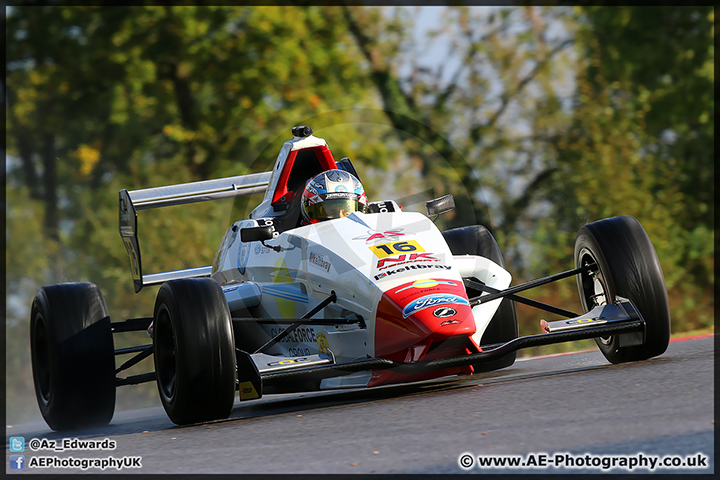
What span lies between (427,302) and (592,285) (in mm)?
2112

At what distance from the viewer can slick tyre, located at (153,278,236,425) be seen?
20.2 ft

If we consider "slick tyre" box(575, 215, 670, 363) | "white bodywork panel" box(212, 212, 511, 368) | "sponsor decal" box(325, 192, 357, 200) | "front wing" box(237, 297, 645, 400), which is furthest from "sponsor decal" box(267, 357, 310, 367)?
Answer: "slick tyre" box(575, 215, 670, 363)

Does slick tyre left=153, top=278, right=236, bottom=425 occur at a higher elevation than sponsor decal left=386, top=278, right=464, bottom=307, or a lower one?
lower

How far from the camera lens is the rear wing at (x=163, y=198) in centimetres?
899

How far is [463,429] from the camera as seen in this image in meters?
4.80

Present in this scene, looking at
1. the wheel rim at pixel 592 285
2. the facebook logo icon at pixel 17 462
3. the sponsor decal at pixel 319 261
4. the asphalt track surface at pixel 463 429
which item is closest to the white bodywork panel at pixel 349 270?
the sponsor decal at pixel 319 261

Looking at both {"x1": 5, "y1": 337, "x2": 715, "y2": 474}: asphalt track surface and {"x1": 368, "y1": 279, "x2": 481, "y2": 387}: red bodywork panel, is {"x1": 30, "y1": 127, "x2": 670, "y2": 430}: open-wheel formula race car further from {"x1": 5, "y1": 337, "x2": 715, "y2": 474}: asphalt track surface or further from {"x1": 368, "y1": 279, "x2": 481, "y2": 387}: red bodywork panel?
{"x1": 5, "y1": 337, "x2": 715, "y2": 474}: asphalt track surface

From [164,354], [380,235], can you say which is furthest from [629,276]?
[164,354]

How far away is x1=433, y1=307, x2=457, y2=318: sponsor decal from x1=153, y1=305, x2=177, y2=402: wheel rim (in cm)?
195

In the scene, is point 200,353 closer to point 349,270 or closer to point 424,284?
point 349,270

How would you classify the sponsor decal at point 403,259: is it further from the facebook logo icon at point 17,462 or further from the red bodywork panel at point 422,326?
the facebook logo icon at point 17,462

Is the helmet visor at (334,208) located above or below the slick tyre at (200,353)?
above

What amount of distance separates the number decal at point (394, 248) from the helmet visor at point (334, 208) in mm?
1020

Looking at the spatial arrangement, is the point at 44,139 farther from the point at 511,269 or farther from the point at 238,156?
the point at 511,269
